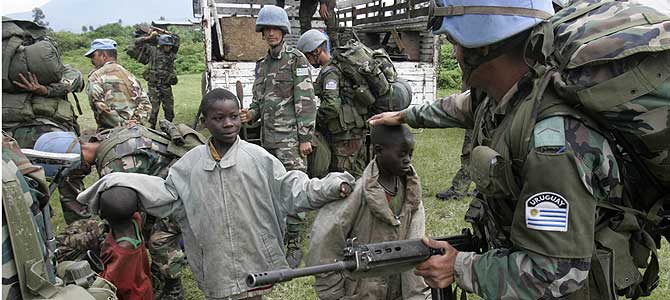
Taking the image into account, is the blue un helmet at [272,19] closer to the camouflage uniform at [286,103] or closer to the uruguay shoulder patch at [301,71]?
the camouflage uniform at [286,103]

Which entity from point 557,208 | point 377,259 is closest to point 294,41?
point 377,259

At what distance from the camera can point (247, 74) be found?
6.57 meters

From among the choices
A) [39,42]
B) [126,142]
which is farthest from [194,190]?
[39,42]

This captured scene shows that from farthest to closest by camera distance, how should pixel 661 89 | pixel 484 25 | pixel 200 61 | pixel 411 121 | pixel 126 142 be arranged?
pixel 200 61 < pixel 126 142 < pixel 411 121 < pixel 484 25 < pixel 661 89

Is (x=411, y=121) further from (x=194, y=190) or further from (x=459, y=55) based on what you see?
(x=194, y=190)

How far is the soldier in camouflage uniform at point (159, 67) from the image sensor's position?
33.8 feet

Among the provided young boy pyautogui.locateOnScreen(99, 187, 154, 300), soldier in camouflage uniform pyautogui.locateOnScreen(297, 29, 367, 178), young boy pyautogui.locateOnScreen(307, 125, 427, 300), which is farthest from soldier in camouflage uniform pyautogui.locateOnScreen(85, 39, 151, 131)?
young boy pyautogui.locateOnScreen(307, 125, 427, 300)

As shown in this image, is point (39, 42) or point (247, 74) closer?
point (39, 42)

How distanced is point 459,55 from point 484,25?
0.55ft

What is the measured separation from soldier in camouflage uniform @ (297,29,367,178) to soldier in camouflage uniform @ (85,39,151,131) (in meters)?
1.91

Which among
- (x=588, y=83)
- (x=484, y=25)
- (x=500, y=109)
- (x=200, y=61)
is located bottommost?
(x=200, y=61)

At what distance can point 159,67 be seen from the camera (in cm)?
1024

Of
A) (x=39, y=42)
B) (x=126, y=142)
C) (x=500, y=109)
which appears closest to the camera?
(x=500, y=109)

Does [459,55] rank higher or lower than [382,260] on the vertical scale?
higher
